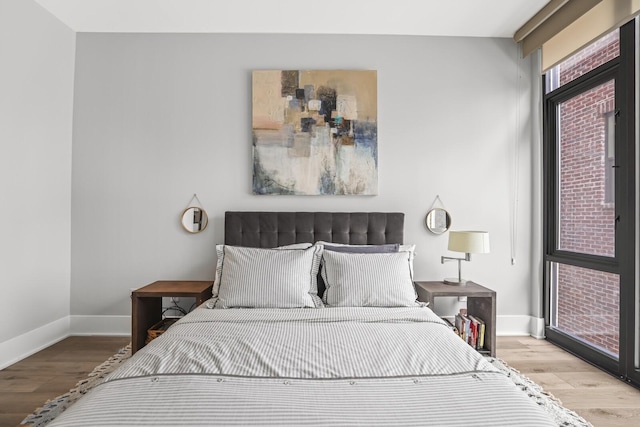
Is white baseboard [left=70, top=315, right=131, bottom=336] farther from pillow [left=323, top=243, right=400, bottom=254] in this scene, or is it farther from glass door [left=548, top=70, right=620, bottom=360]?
glass door [left=548, top=70, right=620, bottom=360]

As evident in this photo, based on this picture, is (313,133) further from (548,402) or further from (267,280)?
(548,402)

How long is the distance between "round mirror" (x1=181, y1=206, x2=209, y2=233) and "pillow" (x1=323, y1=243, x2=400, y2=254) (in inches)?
45.8

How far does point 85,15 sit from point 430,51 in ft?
9.84

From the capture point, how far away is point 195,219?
3461 mm

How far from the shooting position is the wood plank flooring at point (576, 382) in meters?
2.15

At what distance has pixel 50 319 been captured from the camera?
3244mm

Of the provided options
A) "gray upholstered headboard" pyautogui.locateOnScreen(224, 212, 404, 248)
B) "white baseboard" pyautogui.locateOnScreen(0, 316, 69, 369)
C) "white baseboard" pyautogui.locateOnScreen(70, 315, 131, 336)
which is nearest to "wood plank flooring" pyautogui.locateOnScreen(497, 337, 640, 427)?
"gray upholstered headboard" pyautogui.locateOnScreen(224, 212, 404, 248)

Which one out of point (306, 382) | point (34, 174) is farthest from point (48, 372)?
point (306, 382)

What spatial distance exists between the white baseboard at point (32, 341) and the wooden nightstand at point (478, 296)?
313 cm

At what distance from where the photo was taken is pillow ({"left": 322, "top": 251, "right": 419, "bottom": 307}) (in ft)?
8.77

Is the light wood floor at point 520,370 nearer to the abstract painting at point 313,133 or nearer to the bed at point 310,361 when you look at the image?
the bed at point 310,361


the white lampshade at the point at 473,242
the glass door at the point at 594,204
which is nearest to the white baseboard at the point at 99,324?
the white lampshade at the point at 473,242

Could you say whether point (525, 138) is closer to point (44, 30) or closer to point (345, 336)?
point (345, 336)

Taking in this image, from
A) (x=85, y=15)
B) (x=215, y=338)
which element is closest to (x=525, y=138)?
(x=215, y=338)
